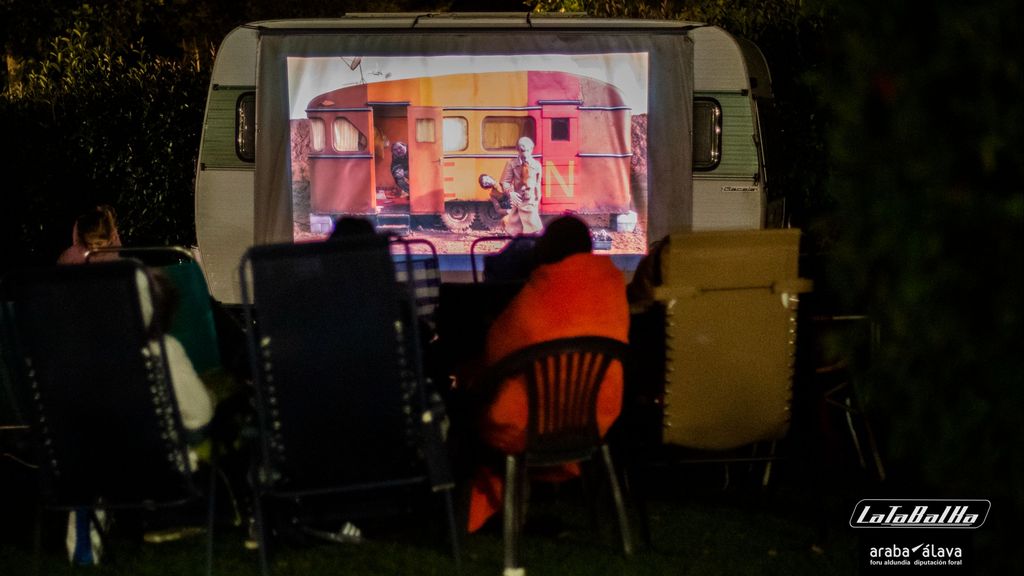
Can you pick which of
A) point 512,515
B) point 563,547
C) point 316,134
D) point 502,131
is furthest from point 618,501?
point 316,134

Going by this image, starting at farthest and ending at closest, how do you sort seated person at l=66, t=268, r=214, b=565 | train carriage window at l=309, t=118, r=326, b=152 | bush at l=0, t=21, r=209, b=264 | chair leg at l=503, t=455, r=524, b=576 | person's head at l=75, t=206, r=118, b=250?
bush at l=0, t=21, r=209, b=264, train carriage window at l=309, t=118, r=326, b=152, person's head at l=75, t=206, r=118, b=250, chair leg at l=503, t=455, r=524, b=576, seated person at l=66, t=268, r=214, b=565

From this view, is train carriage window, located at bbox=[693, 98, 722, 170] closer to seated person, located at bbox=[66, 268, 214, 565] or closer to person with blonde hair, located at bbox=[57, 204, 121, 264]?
person with blonde hair, located at bbox=[57, 204, 121, 264]

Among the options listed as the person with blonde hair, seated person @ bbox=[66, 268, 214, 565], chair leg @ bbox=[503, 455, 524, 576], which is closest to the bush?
the person with blonde hair

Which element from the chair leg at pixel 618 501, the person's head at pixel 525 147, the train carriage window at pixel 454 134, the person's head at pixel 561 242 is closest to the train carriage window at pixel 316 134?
the train carriage window at pixel 454 134

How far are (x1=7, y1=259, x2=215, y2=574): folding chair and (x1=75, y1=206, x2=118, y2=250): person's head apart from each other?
9.88 ft

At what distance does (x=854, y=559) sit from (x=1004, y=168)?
282 cm

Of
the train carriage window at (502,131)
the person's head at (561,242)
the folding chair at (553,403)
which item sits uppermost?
the train carriage window at (502,131)

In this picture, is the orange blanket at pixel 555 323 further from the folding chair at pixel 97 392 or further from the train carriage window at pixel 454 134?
the train carriage window at pixel 454 134

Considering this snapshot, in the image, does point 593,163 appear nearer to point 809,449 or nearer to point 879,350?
point 809,449

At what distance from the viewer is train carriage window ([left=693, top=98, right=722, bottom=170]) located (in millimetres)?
8812

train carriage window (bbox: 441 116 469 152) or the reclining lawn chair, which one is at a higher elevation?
train carriage window (bbox: 441 116 469 152)

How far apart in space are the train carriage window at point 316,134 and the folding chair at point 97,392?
5077mm

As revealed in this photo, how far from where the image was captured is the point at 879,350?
2.44 meters

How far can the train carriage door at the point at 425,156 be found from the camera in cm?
892
